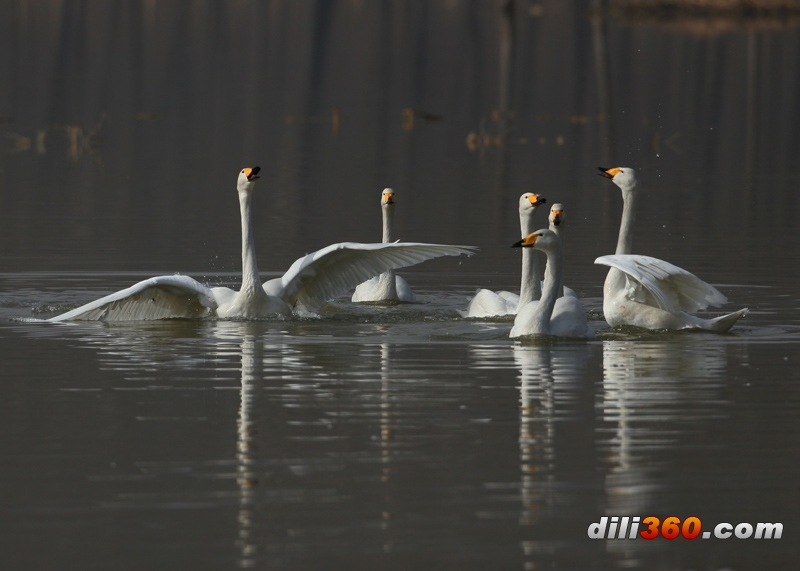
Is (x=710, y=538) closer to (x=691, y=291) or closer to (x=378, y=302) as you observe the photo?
(x=691, y=291)

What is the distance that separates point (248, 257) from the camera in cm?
1481

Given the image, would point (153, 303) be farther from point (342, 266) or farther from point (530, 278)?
point (530, 278)

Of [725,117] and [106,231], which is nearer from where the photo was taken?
[106,231]

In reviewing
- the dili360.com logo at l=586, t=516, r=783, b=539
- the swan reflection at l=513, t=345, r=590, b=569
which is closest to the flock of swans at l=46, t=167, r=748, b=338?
the swan reflection at l=513, t=345, r=590, b=569

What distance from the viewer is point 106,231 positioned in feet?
69.9

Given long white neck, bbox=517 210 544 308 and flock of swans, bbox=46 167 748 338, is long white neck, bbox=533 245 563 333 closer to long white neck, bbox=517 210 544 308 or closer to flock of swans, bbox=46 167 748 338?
flock of swans, bbox=46 167 748 338

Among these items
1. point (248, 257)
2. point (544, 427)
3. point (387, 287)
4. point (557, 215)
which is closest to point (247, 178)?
point (248, 257)

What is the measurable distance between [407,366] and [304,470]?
3.35m

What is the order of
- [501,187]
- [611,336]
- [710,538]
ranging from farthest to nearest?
[501,187], [611,336], [710,538]

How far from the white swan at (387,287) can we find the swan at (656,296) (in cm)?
282

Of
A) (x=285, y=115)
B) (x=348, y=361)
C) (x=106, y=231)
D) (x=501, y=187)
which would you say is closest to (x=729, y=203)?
(x=501, y=187)

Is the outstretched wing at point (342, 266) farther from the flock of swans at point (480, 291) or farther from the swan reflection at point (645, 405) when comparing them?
the swan reflection at point (645, 405)

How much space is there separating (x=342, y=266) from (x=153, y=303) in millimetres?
1761

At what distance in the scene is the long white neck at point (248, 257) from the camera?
14516 mm
